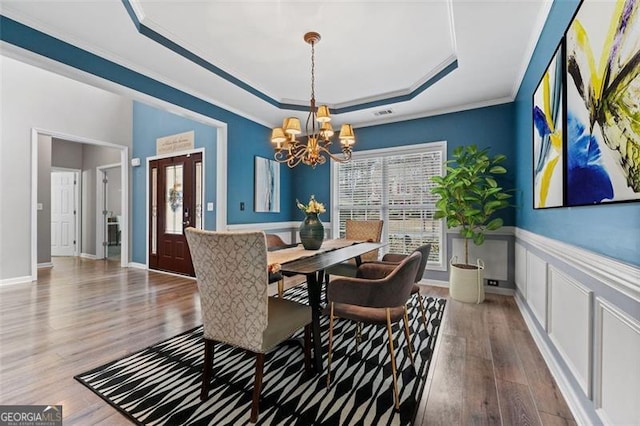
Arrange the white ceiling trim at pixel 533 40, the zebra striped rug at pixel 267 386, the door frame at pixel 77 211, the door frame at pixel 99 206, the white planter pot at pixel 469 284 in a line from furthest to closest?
the door frame at pixel 77 211, the door frame at pixel 99 206, the white planter pot at pixel 469 284, the white ceiling trim at pixel 533 40, the zebra striped rug at pixel 267 386

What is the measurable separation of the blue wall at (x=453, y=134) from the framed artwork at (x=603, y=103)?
232 cm

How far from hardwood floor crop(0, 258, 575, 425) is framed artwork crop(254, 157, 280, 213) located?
1.73 m

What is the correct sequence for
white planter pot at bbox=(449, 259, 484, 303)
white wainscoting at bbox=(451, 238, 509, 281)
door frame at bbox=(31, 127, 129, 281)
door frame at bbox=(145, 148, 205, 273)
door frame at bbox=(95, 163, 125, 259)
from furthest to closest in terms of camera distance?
door frame at bbox=(95, 163, 125, 259)
door frame at bbox=(145, 148, 205, 273)
door frame at bbox=(31, 127, 129, 281)
white wainscoting at bbox=(451, 238, 509, 281)
white planter pot at bbox=(449, 259, 484, 303)

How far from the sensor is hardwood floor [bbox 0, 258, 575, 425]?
1552 millimetres

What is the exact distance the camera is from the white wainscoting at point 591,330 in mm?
1041

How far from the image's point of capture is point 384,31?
257 cm

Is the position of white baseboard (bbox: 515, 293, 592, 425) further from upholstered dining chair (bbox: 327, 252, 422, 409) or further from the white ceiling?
the white ceiling

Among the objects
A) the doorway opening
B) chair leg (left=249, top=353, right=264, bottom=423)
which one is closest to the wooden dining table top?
chair leg (left=249, top=353, right=264, bottom=423)

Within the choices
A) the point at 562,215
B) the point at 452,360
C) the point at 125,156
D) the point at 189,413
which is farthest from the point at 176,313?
the point at 125,156

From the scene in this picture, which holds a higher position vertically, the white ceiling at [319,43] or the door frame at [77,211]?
the white ceiling at [319,43]

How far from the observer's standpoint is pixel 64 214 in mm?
7012

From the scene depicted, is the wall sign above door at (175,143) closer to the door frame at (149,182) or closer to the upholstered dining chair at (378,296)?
the door frame at (149,182)

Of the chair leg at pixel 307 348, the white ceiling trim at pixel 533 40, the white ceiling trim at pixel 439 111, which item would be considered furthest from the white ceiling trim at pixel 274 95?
the chair leg at pixel 307 348

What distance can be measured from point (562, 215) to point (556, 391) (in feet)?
3.58
